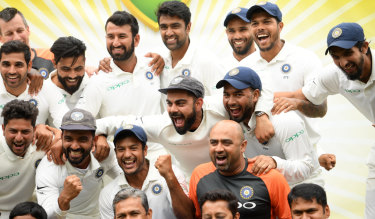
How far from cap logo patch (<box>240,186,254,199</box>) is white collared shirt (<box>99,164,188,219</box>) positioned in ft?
1.93

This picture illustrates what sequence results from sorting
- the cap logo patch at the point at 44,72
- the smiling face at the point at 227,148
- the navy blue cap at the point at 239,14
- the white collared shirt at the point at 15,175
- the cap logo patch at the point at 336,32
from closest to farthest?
the smiling face at the point at 227,148 < the cap logo patch at the point at 336,32 < the white collared shirt at the point at 15,175 < the navy blue cap at the point at 239,14 < the cap logo patch at the point at 44,72

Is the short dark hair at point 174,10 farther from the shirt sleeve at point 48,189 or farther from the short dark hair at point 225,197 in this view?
the short dark hair at point 225,197

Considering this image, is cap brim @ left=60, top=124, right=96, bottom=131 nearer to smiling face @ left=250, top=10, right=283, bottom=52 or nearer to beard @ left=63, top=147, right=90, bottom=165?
beard @ left=63, top=147, right=90, bottom=165

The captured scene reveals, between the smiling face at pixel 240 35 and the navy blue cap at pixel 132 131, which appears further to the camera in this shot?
the smiling face at pixel 240 35

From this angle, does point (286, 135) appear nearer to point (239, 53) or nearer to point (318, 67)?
point (318, 67)

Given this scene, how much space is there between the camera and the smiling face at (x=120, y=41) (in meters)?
6.10

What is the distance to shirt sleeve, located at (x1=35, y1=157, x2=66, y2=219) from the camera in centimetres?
510

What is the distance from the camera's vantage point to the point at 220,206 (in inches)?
177

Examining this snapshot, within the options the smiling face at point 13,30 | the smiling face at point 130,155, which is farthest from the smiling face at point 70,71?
the smiling face at point 130,155

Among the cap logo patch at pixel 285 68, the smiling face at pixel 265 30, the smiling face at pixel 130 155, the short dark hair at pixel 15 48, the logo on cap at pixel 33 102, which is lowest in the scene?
the smiling face at pixel 130 155

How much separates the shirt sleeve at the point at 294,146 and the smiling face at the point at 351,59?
1.77ft

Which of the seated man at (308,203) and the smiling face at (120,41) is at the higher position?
the smiling face at (120,41)

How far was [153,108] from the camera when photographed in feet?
20.0

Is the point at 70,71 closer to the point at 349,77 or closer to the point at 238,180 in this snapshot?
the point at 238,180
